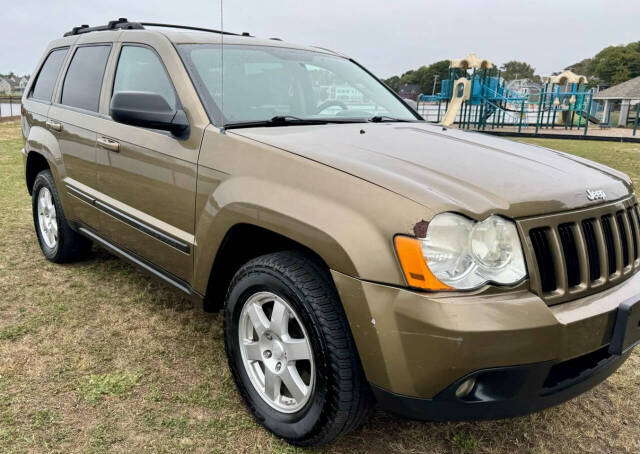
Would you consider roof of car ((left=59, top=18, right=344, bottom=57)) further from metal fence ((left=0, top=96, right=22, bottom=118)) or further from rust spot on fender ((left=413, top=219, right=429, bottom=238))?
metal fence ((left=0, top=96, right=22, bottom=118))

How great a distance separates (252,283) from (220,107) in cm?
95

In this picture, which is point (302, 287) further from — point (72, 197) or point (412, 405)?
point (72, 197)

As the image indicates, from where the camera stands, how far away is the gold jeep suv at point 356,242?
1.68 metres

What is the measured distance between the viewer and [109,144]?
307 cm

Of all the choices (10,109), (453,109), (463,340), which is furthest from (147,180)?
(10,109)

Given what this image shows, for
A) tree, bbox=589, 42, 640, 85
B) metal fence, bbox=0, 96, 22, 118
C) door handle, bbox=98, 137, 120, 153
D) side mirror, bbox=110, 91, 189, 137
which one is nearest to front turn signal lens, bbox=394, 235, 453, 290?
side mirror, bbox=110, 91, 189, 137

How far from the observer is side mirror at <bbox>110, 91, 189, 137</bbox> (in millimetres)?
2457

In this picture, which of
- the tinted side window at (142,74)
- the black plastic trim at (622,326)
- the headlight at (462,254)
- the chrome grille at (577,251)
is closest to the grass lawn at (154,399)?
the black plastic trim at (622,326)

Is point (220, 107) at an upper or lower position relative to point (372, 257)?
upper

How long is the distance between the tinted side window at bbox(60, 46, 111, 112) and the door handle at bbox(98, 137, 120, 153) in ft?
1.06

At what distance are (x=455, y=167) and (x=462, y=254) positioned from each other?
0.45 metres

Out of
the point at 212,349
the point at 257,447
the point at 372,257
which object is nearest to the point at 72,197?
the point at 212,349

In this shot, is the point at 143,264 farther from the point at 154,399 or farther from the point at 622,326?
the point at 622,326

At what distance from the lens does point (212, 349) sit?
297 centimetres
